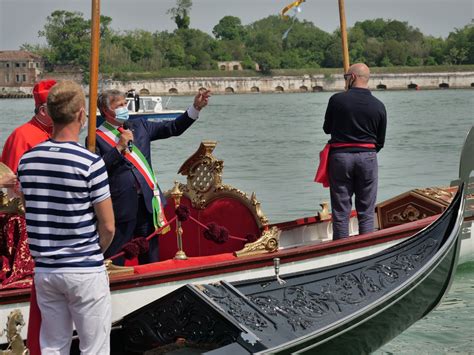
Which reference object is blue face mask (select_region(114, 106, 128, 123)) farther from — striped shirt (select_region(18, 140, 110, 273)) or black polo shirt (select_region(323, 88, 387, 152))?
black polo shirt (select_region(323, 88, 387, 152))

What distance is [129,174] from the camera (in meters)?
5.51

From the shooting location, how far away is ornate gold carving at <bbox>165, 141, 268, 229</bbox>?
634 centimetres

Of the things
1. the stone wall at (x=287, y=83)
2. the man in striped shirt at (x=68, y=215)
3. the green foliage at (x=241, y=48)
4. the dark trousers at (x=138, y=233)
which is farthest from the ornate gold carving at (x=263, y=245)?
the green foliage at (x=241, y=48)

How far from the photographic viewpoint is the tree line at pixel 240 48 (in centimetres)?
10600

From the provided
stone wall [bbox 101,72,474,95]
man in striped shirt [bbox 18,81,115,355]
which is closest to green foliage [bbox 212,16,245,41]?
stone wall [bbox 101,72,474,95]

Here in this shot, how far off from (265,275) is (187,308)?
3.19 ft

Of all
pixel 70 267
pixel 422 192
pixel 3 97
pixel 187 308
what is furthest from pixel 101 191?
pixel 3 97

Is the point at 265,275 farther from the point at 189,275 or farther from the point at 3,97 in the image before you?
the point at 3,97

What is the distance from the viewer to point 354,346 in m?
5.62

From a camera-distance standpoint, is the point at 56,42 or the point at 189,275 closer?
the point at 189,275

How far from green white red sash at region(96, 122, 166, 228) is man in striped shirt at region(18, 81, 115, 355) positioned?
66.9 inches

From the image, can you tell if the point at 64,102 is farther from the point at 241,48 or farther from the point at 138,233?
the point at 241,48

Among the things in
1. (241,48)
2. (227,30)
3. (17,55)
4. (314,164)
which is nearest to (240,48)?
(241,48)

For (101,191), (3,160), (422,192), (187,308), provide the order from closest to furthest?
(101,191)
(187,308)
(3,160)
(422,192)
